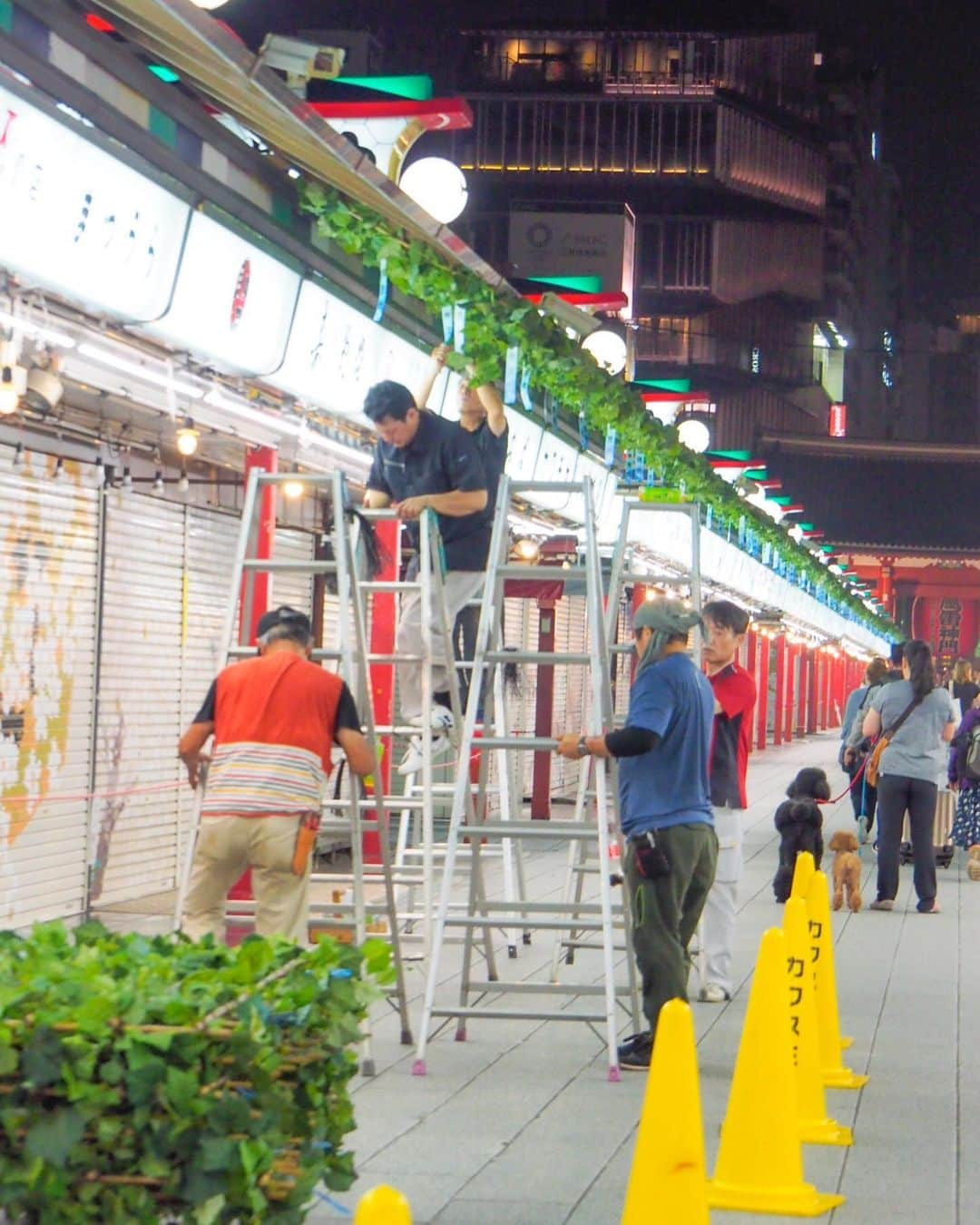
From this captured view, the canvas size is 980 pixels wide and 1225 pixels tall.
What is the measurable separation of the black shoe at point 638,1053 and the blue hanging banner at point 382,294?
175 inches

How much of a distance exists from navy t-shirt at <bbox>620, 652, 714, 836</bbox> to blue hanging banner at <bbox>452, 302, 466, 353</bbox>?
3.49 m

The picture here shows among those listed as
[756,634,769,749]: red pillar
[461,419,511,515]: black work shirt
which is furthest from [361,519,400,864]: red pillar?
[756,634,769,749]: red pillar

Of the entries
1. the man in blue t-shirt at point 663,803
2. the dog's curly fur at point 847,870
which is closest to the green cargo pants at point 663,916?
the man in blue t-shirt at point 663,803

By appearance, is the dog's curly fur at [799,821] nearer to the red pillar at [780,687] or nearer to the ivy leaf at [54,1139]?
the ivy leaf at [54,1139]

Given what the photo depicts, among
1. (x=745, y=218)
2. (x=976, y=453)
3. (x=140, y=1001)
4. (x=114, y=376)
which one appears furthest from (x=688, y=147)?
(x=140, y=1001)

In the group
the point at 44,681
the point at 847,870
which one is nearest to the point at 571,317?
the point at 847,870

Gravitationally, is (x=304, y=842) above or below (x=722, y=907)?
above

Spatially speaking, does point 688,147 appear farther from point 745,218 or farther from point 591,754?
point 591,754

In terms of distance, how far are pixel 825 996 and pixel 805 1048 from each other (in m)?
1.30

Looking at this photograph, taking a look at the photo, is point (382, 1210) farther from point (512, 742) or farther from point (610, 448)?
point (610, 448)

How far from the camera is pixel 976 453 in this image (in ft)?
172

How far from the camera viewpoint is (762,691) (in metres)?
43.7

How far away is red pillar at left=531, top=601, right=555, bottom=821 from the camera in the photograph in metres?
19.2

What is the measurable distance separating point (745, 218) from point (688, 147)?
435 cm
